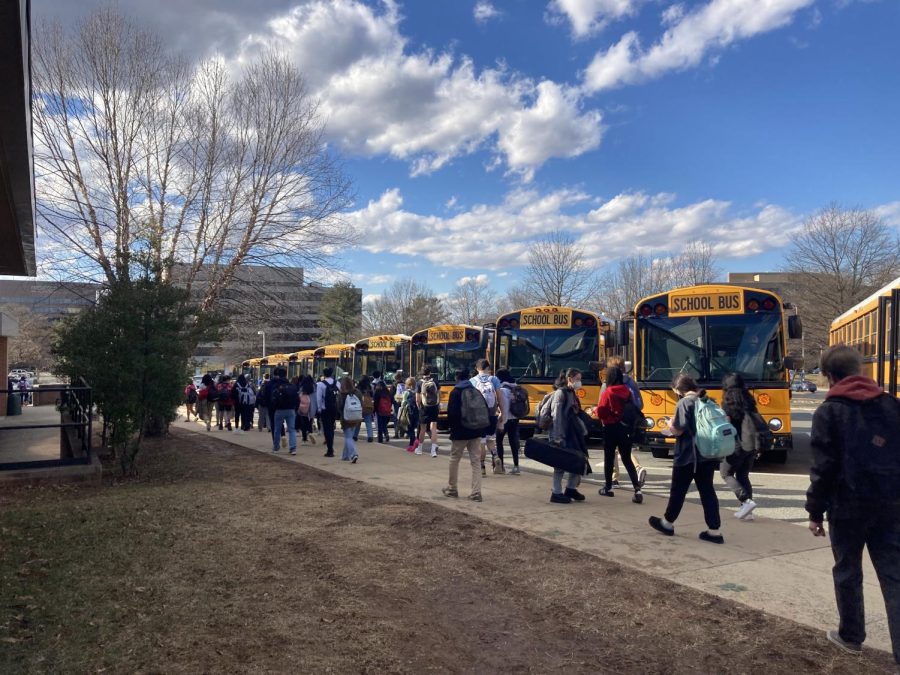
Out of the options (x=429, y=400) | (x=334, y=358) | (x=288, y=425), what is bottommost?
(x=288, y=425)

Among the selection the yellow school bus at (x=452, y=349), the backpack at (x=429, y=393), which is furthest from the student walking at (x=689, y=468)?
the yellow school bus at (x=452, y=349)

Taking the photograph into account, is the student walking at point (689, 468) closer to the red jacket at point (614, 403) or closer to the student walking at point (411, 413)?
the red jacket at point (614, 403)

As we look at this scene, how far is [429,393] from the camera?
12578 mm

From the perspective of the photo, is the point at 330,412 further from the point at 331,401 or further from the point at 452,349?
the point at 452,349

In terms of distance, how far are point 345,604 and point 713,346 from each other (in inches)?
359

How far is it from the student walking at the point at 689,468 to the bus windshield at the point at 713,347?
5.33 m

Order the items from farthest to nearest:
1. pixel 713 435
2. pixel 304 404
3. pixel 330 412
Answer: pixel 304 404, pixel 330 412, pixel 713 435

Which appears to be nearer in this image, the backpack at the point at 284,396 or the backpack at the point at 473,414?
the backpack at the point at 473,414

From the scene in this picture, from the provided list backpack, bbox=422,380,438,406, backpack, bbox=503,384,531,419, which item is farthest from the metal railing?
backpack, bbox=503,384,531,419

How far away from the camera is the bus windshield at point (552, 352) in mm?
15727

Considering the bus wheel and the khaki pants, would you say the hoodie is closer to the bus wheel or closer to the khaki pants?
the khaki pants

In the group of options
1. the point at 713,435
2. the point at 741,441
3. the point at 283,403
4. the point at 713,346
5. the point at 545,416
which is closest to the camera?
the point at 713,435

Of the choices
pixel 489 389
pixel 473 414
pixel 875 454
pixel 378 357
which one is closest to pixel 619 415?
pixel 473 414

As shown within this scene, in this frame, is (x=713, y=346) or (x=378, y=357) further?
(x=378, y=357)
